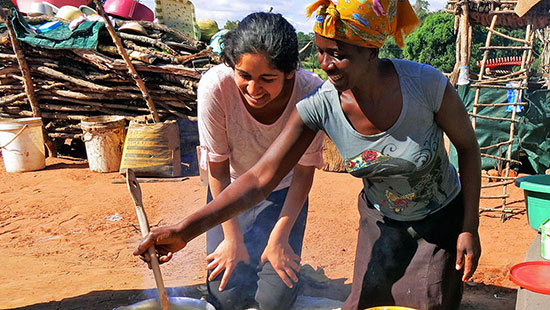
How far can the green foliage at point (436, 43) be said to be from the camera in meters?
21.7

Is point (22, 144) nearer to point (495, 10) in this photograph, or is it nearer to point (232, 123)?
point (232, 123)

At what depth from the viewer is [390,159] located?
1774mm

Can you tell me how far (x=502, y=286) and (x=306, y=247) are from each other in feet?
5.09

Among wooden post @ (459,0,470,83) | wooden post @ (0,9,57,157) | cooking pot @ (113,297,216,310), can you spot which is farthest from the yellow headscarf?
wooden post @ (0,9,57,157)

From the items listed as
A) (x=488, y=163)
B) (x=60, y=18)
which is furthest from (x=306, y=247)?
(x=60, y=18)

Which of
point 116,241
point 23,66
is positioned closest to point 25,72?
point 23,66

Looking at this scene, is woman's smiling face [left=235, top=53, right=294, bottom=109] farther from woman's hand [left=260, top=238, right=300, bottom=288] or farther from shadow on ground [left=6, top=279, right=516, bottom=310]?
shadow on ground [left=6, top=279, right=516, bottom=310]

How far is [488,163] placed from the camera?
7082 mm

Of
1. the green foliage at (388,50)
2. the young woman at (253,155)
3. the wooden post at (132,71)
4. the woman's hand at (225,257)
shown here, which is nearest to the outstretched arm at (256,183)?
the young woman at (253,155)

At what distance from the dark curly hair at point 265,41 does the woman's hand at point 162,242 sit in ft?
2.62

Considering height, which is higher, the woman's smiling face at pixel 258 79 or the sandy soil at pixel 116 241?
the woman's smiling face at pixel 258 79

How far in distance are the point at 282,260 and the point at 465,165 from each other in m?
0.99

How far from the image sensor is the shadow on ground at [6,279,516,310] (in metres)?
2.85

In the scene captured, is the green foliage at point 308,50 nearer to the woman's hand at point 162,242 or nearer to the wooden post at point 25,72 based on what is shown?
the woman's hand at point 162,242
